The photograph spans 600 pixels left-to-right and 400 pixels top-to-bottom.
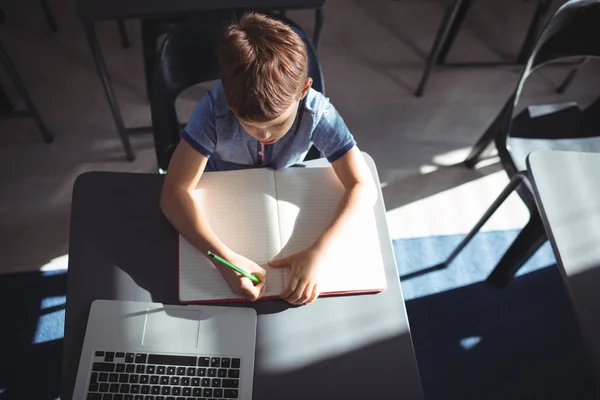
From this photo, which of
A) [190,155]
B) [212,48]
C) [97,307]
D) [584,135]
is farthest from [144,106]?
[584,135]

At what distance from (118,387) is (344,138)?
0.65 meters

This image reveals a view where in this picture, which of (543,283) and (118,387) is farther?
(543,283)

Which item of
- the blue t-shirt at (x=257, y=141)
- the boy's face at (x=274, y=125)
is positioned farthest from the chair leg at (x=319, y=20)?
the boy's face at (x=274, y=125)

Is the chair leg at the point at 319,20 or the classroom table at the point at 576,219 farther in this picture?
the chair leg at the point at 319,20

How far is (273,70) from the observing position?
854mm

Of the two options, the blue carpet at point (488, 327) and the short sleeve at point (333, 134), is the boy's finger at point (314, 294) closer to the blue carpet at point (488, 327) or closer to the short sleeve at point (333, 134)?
the short sleeve at point (333, 134)

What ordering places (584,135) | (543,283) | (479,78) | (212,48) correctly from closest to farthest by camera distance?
(212,48) < (584,135) < (543,283) < (479,78)

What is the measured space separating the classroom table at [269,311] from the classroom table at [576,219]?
0.37 metres

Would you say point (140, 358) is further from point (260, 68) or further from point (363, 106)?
point (363, 106)

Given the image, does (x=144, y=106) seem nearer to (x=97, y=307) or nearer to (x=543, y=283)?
(x=97, y=307)

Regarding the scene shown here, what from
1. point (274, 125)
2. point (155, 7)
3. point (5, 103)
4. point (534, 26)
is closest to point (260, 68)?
point (274, 125)

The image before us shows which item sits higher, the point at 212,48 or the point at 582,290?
the point at 212,48

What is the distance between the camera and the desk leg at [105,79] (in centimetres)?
133

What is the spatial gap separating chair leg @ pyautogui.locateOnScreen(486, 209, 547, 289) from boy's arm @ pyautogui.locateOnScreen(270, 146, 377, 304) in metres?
0.64
